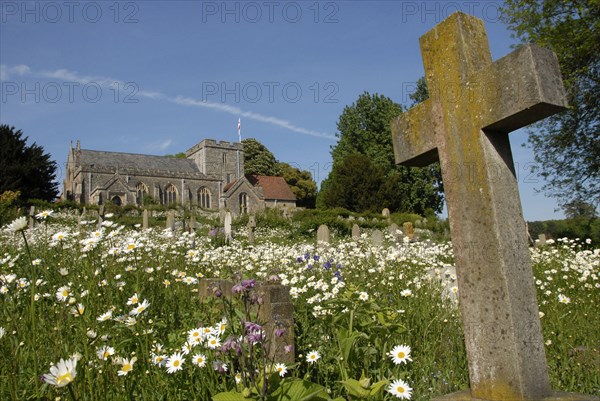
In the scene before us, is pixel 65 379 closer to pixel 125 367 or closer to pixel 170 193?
pixel 125 367

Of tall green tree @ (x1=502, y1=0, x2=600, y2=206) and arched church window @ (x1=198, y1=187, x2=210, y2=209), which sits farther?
arched church window @ (x1=198, y1=187, x2=210, y2=209)

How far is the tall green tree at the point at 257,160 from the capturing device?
6644cm

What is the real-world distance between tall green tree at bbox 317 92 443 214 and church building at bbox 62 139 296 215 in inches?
396

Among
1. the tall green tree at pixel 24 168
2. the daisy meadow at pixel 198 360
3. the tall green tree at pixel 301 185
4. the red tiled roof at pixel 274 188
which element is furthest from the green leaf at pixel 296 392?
the tall green tree at pixel 301 185

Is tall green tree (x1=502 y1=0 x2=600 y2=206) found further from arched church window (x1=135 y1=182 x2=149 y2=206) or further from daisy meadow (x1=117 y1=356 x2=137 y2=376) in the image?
arched church window (x1=135 y1=182 x2=149 y2=206)

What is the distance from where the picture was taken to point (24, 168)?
1441 inches

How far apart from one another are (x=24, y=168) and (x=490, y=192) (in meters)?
42.4

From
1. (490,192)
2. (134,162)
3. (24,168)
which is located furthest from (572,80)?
(134,162)

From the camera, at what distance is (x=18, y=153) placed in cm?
3831

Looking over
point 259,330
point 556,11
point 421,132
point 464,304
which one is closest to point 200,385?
point 259,330

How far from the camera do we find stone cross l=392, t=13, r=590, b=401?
2131 millimetres

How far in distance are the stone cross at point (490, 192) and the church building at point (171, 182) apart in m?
44.3

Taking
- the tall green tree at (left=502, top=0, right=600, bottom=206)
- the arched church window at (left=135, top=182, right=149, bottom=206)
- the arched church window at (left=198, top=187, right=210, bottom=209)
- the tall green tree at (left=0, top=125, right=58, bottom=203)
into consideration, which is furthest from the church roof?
the tall green tree at (left=502, top=0, right=600, bottom=206)

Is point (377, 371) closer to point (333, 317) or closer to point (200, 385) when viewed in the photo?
point (333, 317)
